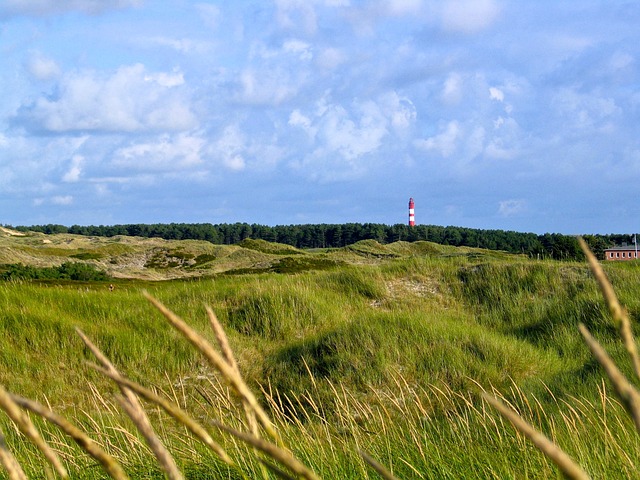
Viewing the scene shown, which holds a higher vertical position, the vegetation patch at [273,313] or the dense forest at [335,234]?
the dense forest at [335,234]

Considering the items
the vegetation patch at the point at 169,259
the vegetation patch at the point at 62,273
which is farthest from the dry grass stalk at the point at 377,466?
the vegetation patch at the point at 169,259

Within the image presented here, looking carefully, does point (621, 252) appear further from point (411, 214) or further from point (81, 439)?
point (81, 439)

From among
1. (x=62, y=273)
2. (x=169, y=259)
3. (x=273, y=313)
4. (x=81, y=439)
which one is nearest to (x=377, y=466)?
(x=81, y=439)

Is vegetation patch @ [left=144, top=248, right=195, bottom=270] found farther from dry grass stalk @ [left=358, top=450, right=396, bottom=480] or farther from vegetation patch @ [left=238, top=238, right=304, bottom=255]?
dry grass stalk @ [left=358, top=450, right=396, bottom=480]

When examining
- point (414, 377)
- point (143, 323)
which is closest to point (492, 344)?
point (414, 377)

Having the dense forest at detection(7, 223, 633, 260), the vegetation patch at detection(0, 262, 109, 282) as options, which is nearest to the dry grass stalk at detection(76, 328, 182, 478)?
the vegetation patch at detection(0, 262, 109, 282)

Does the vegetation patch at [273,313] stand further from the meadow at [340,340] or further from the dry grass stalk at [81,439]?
the dry grass stalk at [81,439]

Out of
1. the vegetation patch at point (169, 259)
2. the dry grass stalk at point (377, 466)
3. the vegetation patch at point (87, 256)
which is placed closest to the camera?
the dry grass stalk at point (377, 466)

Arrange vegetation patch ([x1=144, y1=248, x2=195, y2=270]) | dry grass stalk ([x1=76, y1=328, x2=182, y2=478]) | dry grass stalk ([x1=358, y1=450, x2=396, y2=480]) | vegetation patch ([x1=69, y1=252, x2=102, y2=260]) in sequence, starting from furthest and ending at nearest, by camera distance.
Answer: vegetation patch ([x1=69, y1=252, x2=102, y2=260]), vegetation patch ([x1=144, y1=248, x2=195, y2=270]), dry grass stalk ([x1=76, y1=328, x2=182, y2=478]), dry grass stalk ([x1=358, y1=450, x2=396, y2=480])

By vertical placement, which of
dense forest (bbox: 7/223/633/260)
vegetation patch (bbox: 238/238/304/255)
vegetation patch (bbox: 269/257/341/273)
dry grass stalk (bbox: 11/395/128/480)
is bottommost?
vegetation patch (bbox: 269/257/341/273)

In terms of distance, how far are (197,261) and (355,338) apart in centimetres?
4917

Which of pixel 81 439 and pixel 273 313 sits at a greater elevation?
pixel 81 439

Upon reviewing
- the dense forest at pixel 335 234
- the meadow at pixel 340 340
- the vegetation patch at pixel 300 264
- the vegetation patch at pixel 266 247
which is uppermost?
the dense forest at pixel 335 234

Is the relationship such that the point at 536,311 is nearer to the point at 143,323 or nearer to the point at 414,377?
the point at 414,377
